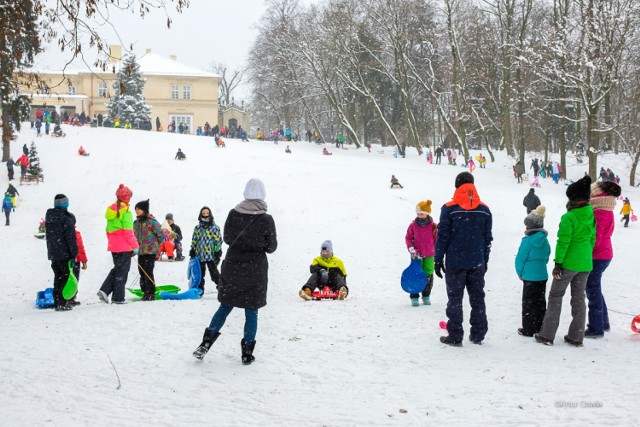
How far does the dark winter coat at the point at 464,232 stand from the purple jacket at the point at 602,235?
1304 mm

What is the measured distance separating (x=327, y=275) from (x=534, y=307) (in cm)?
473

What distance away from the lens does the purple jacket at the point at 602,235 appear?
714 centimetres

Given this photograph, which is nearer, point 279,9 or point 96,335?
point 96,335

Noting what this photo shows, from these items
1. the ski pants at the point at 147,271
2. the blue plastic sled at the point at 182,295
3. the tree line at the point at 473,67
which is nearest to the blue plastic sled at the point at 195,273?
the blue plastic sled at the point at 182,295

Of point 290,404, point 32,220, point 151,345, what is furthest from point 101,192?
point 290,404

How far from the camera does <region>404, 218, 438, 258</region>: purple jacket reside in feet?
31.9

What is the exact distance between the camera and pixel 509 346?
22.3 ft

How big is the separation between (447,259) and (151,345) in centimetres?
334

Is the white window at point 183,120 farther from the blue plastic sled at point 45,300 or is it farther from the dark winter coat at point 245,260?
the dark winter coat at point 245,260

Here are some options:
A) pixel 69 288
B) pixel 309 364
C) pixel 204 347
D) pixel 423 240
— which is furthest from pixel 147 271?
pixel 309 364

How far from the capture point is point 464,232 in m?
6.84

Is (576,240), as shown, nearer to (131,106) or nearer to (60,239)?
(60,239)

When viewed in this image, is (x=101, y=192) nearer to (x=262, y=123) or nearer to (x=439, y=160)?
(x=439, y=160)

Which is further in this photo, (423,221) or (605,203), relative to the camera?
(423,221)
